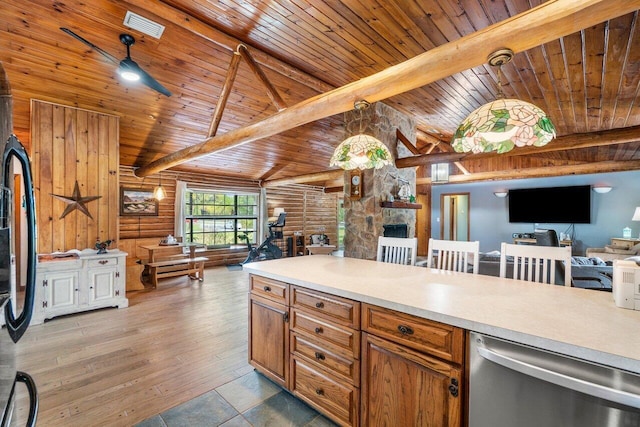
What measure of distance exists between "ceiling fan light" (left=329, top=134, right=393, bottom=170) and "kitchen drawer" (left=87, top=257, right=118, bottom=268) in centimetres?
371

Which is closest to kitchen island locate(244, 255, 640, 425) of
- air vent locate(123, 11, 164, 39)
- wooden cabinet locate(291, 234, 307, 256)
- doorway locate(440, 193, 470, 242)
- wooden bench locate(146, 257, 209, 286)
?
air vent locate(123, 11, 164, 39)

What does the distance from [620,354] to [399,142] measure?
14.3ft

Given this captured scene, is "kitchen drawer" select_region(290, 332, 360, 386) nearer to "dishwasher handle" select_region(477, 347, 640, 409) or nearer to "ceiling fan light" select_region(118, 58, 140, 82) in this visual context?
"dishwasher handle" select_region(477, 347, 640, 409)

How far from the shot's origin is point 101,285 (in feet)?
13.0

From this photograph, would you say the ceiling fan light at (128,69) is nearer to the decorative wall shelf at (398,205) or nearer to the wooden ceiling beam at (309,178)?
the decorative wall shelf at (398,205)

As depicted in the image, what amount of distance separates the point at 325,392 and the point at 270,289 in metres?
0.79

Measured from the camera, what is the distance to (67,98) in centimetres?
389

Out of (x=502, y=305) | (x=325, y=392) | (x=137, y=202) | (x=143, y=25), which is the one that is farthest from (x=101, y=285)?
(x=502, y=305)

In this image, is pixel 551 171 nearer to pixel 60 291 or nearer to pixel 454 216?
pixel 454 216

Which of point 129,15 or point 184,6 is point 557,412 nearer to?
point 184,6

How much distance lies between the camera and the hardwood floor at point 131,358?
206 centimetres

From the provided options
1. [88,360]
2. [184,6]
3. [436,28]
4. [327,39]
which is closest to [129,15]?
[184,6]

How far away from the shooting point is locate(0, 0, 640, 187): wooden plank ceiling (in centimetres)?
246

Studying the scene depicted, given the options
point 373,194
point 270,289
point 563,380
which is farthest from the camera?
point 373,194
